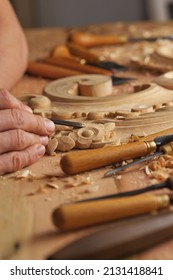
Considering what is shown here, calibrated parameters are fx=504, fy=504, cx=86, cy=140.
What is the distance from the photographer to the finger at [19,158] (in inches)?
40.0

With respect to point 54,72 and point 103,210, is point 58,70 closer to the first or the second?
point 54,72

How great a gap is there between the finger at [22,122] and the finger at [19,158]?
4 cm

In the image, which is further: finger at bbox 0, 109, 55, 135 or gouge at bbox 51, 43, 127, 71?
gouge at bbox 51, 43, 127, 71

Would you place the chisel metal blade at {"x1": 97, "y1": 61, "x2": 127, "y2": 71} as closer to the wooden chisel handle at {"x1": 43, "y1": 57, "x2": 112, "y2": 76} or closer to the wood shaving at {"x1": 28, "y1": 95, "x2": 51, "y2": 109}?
the wooden chisel handle at {"x1": 43, "y1": 57, "x2": 112, "y2": 76}

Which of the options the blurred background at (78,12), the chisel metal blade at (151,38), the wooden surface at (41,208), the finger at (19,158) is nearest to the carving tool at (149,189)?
the wooden surface at (41,208)

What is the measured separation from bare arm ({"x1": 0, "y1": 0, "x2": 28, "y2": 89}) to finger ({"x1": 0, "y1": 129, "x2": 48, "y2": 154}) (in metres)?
0.49

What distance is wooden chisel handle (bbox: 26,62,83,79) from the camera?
1.65 meters

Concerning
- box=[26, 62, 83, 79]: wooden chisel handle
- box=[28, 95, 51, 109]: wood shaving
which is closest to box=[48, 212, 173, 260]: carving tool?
box=[28, 95, 51, 109]: wood shaving

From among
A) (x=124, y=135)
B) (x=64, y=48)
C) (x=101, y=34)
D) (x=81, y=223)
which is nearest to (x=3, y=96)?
(x=124, y=135)

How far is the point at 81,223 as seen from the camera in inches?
31.1

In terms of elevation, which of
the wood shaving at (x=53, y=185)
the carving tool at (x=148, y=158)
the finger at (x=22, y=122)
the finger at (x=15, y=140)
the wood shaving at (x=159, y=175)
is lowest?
the wood shaving at (x=159, y=175)

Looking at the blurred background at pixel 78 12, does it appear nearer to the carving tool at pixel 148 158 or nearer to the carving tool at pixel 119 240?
the carving tool at pixel 148 158

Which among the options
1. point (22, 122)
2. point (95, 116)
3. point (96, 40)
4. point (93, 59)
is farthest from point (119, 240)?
point (96, 40)
